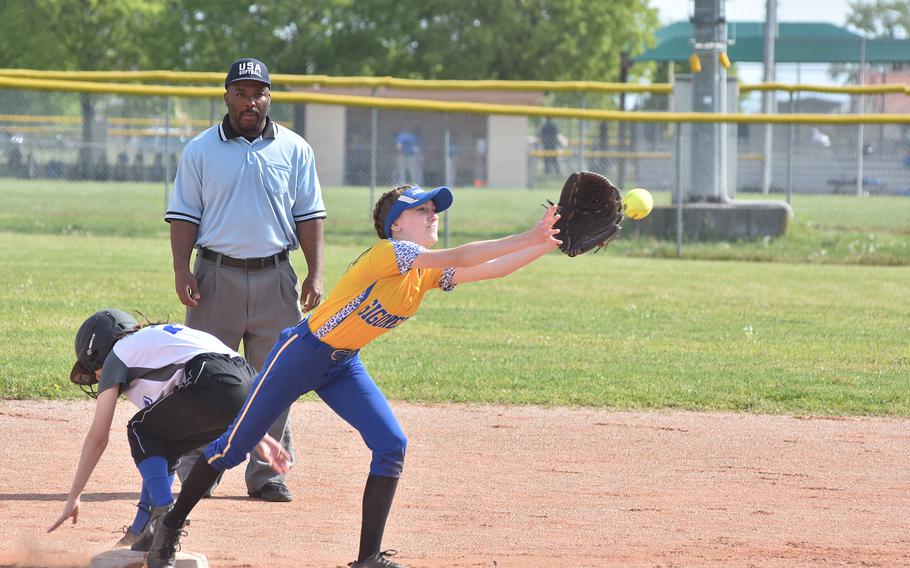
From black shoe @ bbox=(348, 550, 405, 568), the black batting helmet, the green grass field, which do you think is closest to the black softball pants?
the black batting helmet

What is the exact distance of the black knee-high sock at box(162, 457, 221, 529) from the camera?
4344mm

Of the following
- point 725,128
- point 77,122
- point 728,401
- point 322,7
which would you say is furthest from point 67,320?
point 322,7

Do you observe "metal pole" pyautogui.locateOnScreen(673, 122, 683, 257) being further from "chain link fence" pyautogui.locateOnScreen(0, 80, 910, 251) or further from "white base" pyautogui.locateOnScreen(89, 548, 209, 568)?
"white base" pyautogui.locateOnScreen(89, 548, 209, 568)

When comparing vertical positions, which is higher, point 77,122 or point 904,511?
point 77,122

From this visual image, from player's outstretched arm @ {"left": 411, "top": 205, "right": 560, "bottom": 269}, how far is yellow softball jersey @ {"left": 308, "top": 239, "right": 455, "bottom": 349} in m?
0.13

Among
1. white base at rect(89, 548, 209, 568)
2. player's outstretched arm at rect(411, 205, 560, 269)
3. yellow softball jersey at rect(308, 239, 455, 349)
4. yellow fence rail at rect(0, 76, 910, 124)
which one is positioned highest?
yellow fence rail at rect(0, 76, 910, 124)

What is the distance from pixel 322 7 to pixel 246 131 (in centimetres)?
3014

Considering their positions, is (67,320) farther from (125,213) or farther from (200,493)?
(125,213)

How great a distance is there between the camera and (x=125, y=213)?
57.4 ft

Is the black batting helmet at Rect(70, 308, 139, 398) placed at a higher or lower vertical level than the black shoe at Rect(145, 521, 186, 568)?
higher

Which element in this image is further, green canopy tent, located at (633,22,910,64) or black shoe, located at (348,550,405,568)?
green canopy tent, located at (633,22,910,64)

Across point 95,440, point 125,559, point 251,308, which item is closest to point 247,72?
point 251,308

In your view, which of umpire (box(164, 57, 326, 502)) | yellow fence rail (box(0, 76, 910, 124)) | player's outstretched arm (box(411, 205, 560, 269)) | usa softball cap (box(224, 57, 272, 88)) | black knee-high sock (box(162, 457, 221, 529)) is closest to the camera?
player's outstretched arm (box(411, 205, 560, 269))

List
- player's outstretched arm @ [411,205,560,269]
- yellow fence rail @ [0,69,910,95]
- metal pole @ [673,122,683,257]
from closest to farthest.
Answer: player's outstretched arm @ [411,205,560,269] < metal pole @ [673,122,683,257] < yellow fence rail @ [0,69,910,95]
